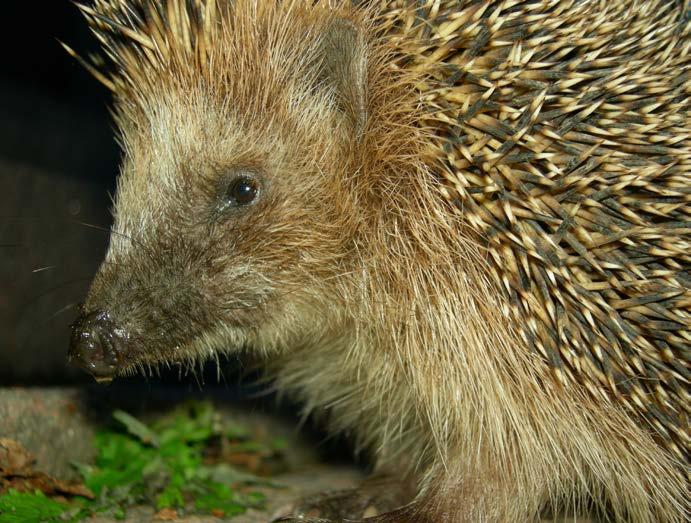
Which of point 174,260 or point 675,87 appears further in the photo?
point 174,260

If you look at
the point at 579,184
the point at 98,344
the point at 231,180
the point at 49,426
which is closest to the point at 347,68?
the point at 231,180

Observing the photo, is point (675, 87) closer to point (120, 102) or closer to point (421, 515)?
point (421, 515)

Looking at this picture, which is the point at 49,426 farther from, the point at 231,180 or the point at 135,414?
the point at 231,180

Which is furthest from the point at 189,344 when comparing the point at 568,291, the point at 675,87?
the point at 675,87

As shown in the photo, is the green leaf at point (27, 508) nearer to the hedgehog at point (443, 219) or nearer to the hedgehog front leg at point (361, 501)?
the hedgehog at point (443, 219)

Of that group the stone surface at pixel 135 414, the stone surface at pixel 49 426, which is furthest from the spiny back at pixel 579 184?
the stone surface at pixel 49 426

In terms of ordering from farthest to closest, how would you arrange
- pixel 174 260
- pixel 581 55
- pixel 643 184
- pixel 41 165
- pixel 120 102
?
pixel 41 165
pixel 120 102
pixel 174 260
pixel 581 55
pixel 643 184
